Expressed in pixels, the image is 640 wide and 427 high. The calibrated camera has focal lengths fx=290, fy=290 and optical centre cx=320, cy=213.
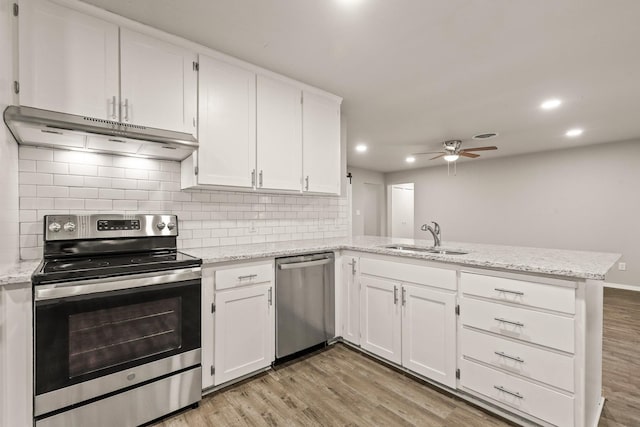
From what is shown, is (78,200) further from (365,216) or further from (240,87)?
(365,216)

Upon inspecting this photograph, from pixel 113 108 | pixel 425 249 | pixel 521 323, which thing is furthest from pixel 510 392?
pixel 113 108

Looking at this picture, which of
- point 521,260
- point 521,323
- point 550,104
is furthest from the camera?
point 550,104

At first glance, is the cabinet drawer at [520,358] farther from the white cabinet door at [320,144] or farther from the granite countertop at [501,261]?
the white cabinet door at [320,144]

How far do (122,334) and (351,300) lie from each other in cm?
171

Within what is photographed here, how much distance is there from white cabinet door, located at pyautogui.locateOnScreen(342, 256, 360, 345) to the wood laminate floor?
203 millimetres

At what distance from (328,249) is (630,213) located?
5.44 m

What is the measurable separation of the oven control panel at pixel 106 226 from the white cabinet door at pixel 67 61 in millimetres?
619

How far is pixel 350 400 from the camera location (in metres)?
1.89

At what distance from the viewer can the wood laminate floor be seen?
5.57 ft

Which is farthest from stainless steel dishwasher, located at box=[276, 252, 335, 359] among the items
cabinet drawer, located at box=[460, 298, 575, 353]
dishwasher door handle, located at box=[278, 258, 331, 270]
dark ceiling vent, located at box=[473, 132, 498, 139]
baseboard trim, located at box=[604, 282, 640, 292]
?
baseboard trim, located at box=[604, 282, 640, 292]

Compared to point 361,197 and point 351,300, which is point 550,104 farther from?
point 361,197

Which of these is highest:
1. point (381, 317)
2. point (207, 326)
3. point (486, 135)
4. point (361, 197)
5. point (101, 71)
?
point (486, 135)

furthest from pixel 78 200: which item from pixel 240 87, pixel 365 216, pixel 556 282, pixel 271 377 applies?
pixel 365 216

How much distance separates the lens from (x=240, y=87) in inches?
92.4
